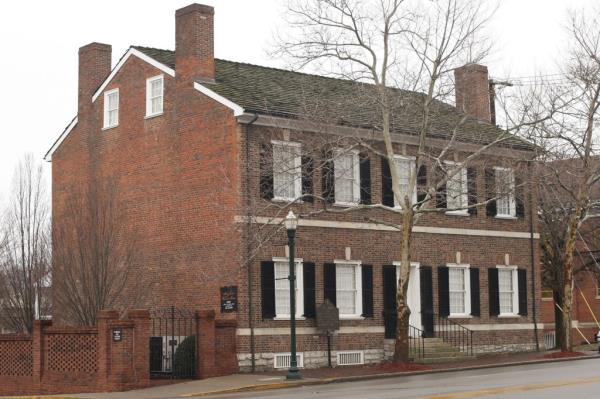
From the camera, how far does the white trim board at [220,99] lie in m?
32.0

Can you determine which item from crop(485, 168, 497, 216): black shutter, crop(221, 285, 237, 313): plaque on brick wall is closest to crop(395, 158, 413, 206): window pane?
crop(485, 168, 497, 216): black shutter

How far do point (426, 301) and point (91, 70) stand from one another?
572 inches

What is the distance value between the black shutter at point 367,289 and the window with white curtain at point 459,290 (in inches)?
152

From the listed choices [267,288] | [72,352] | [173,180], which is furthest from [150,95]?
[72,352]

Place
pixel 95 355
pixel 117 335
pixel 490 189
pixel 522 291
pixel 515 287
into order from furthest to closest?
pixel 522 291, pixel 515 287, pixel 490 189, pixel 95 355, pixel 117 335

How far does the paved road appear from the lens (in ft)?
65.8

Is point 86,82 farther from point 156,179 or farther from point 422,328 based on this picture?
point 422,328

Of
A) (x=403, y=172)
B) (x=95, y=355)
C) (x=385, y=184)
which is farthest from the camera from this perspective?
(x=403, y=172)

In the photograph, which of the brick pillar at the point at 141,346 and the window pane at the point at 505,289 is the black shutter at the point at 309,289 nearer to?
the brick pillar at the point at 141,346

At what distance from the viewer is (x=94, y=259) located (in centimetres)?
3195

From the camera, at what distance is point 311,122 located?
31625 mm

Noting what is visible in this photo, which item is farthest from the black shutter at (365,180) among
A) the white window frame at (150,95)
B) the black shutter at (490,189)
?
the white window frame at (150,95)

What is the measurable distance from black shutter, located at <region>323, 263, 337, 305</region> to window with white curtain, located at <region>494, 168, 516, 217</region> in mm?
5746

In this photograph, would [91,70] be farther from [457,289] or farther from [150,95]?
[457,289]
